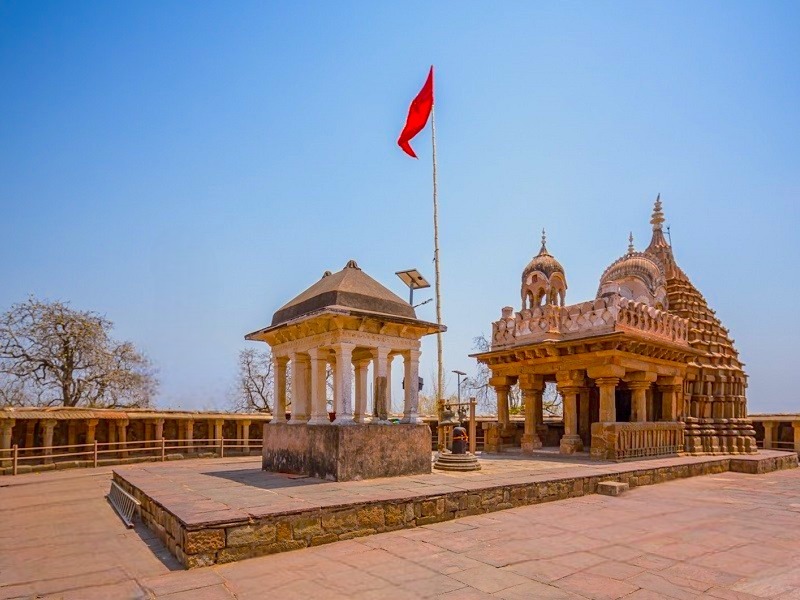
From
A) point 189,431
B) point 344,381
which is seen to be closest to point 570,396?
point 344,381

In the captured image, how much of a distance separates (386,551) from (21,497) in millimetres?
8536

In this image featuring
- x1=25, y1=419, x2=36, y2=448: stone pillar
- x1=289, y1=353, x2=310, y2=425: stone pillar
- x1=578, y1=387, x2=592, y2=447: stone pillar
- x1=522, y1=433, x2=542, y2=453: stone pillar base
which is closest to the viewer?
x1=289, y1=353, x2=310, y2=425: stone pillar

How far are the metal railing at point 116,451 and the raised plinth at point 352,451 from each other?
819cm

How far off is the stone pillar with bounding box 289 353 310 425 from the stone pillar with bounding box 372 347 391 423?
148 centimetres

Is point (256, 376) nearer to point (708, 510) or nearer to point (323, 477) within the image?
point (323, 477)

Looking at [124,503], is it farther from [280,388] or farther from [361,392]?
[361,392]

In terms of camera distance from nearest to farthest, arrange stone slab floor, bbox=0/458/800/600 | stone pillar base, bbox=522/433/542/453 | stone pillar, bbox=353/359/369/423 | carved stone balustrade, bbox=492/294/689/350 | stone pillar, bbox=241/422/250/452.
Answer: stone slab floor, bbox=0/458/800/600, stone pillar, bbox=353/359/369/423, carved stone balustrade, bbox=492/294/689/350, stone pillar base, bbox=522/433/542/453, stone pillar, bbox=241/422/250/452

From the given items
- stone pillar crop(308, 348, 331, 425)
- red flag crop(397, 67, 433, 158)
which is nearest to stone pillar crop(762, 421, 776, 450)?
red flag crop(397, 67, 433, 158)

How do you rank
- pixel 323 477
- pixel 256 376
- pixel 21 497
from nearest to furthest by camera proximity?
pixel 323 477
pixel 21 497
pixel 256 376

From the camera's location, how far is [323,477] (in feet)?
28.9

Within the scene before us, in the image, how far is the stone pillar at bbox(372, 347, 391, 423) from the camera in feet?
31.8

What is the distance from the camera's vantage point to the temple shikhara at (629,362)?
1357 cm

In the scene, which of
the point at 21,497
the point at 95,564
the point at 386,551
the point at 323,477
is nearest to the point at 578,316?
the point at 323,477

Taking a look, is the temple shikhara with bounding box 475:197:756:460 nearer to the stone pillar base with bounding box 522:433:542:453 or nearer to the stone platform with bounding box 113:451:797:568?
the stone pillar base with bounding box 522:433:542:453
